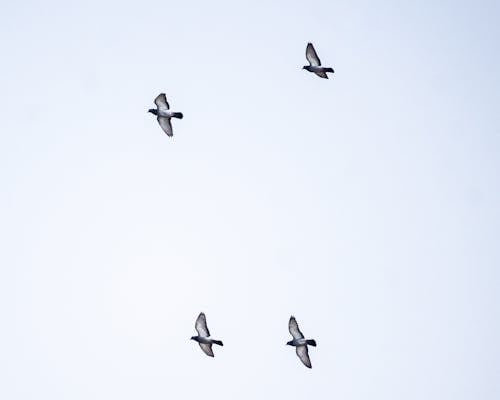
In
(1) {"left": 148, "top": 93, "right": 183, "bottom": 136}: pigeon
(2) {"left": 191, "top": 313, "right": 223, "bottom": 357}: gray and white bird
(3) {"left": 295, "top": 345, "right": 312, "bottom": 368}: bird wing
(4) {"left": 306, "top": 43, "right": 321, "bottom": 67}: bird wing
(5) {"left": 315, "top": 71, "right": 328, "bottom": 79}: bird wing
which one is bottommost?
(3) {"left": 295, "top": 345, "right": 312, "bottom": 368}: bird wing

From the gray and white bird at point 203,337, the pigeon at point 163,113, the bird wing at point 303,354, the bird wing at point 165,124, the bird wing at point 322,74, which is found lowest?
the bird wing at point 303,354

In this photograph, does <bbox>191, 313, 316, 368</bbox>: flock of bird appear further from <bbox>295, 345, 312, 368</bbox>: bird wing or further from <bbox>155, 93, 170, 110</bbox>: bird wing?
<bbox>155, 93, 170, 110</bbox>: bird wing

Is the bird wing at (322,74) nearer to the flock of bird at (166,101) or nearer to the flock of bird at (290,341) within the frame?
the flock of bird at (166,101)

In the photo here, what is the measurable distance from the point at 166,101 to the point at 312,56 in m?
7.79

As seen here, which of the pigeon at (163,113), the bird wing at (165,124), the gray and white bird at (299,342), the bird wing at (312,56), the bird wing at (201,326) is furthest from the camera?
the bird wing at (165,124)

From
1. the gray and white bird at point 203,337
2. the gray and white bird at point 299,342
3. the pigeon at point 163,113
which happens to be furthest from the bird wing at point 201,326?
the pigeon at point 163,113

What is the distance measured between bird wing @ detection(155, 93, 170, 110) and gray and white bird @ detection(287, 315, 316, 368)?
41.0 feet

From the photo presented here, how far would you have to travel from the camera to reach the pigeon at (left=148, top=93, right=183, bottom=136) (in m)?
52.8

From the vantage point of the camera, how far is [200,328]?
175 feet

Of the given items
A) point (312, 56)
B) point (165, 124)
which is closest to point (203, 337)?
point (165, 124)

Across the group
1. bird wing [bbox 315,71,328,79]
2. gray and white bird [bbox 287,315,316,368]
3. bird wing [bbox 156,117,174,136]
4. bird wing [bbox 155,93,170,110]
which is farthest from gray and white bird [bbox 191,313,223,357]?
bird wing [bbox 315,71,328,79]

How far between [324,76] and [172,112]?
26.3 feet

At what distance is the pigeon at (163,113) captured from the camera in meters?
52.8

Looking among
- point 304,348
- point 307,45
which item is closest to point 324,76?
point 307,45
